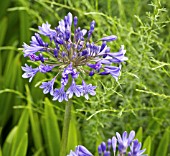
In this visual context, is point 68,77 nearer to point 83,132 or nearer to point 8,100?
point 83,132

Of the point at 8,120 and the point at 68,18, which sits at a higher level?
the point at 68,18

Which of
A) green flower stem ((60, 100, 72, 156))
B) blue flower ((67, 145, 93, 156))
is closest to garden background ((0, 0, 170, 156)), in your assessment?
green flower stem ((60, 100, 72, 156))

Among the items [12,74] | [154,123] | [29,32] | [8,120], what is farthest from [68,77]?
[29,32]

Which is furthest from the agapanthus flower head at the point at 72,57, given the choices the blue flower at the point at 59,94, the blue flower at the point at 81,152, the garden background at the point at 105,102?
the garden background at the point at 105,102

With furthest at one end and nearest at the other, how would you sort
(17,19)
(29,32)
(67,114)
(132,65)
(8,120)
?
1. (17,19)
2. (29,32)
3. (8,120)
4. (132,65)
5. (67,114)

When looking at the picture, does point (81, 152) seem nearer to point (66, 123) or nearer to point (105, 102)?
point (66, 123)

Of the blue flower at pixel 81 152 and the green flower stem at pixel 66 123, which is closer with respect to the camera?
the blue flower at pixel 81 152

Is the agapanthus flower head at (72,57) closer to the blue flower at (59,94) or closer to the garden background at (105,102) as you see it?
Answer: the blue flower at (59,94)

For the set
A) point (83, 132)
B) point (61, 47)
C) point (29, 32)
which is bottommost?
point (83, 132)
